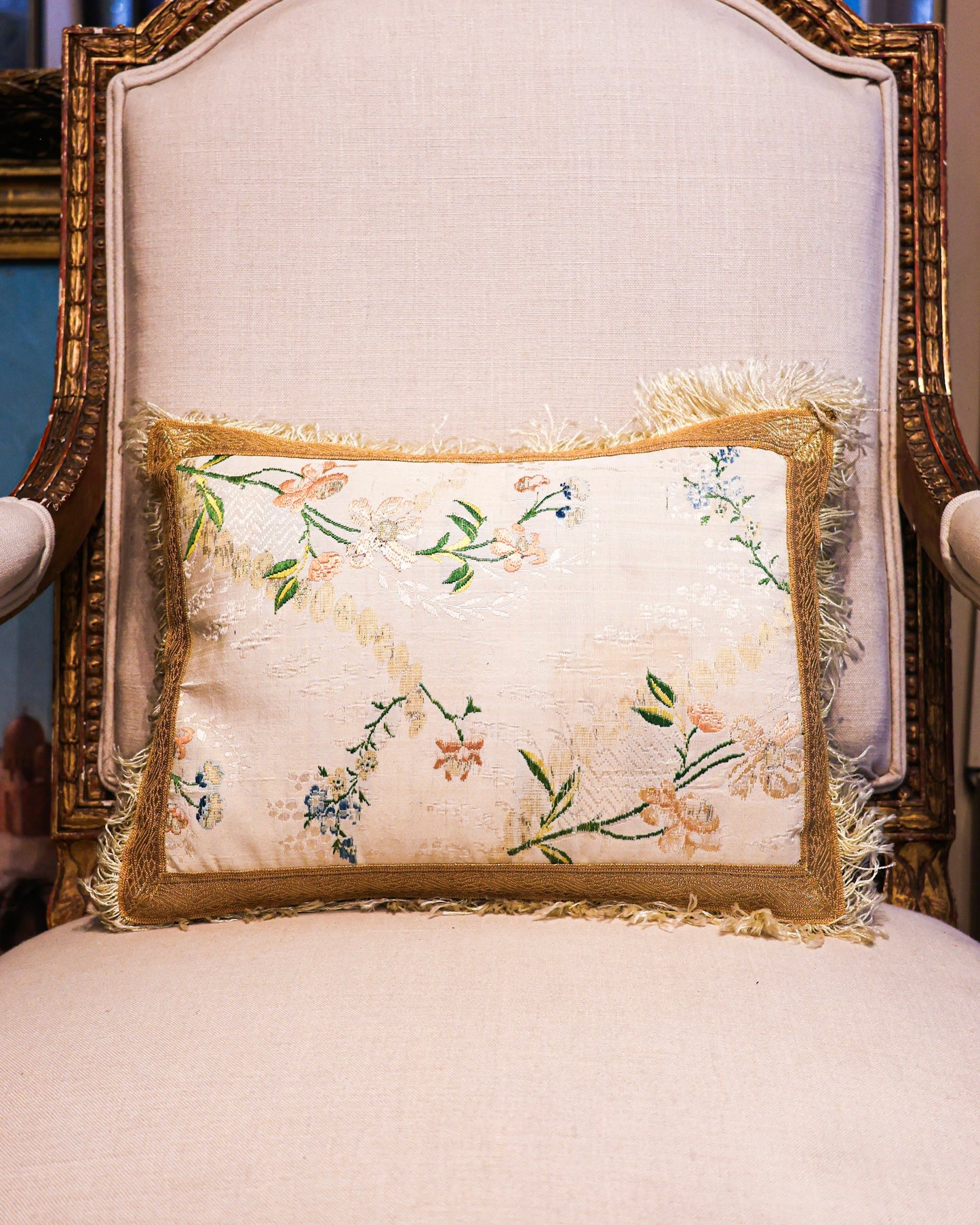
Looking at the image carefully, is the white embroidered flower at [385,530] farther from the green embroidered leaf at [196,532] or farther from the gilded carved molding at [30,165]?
the gilded carved molding at [30,165]

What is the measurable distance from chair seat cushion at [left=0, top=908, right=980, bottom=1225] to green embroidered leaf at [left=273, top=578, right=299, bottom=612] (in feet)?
0.66

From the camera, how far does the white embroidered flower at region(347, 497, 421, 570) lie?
60cm

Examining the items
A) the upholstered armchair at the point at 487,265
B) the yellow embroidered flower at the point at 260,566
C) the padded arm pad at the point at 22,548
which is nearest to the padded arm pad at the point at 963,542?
the upholstered armchair at the point at 487,265

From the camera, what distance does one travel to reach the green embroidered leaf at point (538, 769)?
0.57m

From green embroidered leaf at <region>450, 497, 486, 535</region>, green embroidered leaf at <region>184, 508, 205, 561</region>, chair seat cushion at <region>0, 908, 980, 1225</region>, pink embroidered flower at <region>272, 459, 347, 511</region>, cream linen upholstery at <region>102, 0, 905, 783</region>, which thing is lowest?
chair seat cushion at <region>0, 908, 980, 1225</region>

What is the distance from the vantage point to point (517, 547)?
594 mm

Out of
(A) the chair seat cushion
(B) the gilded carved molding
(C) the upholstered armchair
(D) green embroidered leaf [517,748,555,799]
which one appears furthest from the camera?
(B) the gilded carved molding

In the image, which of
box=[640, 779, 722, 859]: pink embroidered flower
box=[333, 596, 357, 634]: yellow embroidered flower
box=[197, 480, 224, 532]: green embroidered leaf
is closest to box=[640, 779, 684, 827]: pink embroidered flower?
box=[640, 779, 722, 859]: pink embroidered flower

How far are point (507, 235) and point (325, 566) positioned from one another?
0.32 meters

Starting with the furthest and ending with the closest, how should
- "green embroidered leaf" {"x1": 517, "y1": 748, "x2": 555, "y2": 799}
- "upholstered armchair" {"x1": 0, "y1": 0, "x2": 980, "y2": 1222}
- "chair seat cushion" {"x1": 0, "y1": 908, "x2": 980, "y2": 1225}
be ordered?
"upholstered armchair" {"x1": 0, "y1": 0, "x2": 980, "y2": 1222} → "green embroidered leaf" {"x1": 517, "y1": 748, "x2": 555, "y2": 799} → "chair seat cushion" {"x1": 0, "y1": 908, "x2": 980, "y2": 1225}

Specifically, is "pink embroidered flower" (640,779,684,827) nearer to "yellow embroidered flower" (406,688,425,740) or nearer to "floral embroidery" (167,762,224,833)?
"yellow embroidered flower" (406,688,425,740)

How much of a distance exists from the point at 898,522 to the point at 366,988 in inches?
20.5

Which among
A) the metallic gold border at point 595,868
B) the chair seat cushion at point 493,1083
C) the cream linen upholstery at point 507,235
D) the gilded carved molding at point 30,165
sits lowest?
the chair seat cushion at point 493,1083

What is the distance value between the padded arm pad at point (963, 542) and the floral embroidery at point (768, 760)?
157 millimetres
